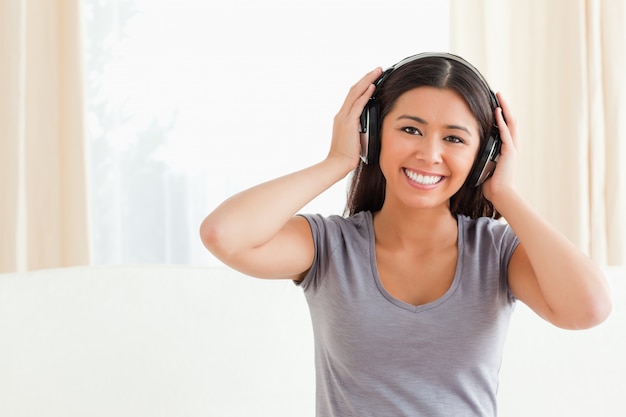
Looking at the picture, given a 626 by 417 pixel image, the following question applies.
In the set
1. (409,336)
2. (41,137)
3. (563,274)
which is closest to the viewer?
(563,274)

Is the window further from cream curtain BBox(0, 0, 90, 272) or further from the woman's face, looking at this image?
the woman's face

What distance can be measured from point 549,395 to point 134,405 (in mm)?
933

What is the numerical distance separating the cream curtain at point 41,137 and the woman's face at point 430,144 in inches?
72.1

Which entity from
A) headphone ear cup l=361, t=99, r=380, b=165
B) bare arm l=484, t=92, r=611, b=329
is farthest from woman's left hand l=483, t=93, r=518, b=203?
headphone ear cup l=361, t=99, r=380, b=165

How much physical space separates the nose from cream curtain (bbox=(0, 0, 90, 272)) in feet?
6.13

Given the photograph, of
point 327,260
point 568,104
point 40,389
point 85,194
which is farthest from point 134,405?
point 568,104

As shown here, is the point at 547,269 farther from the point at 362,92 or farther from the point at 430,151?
the point at 362,92

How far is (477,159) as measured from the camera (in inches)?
60.4

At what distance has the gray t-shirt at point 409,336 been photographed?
1532 mm

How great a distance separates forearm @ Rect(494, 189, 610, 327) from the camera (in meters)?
1.42

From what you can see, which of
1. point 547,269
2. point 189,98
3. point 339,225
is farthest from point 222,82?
point 547,269

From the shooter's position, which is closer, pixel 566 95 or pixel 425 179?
pixel 425 179

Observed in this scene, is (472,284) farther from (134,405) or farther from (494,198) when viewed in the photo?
(134,405)

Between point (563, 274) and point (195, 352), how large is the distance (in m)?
0.93
